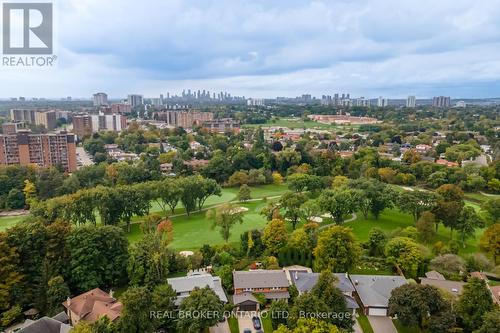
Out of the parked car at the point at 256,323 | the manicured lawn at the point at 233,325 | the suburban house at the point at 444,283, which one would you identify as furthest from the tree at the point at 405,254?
the manicured lawn at the point at 233,325

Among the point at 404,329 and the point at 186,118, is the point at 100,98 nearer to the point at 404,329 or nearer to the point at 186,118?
the point at 186,118

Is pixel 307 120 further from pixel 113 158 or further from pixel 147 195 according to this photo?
pixel 147 195

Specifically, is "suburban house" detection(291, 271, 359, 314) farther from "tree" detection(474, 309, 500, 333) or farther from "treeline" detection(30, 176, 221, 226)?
"treeline" detection(30, 176, 221, 226)

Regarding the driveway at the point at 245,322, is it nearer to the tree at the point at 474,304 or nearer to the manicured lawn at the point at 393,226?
the tree at the point at 474,304

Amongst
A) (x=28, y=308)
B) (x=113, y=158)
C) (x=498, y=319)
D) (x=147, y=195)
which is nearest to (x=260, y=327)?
(x=498, y=319)

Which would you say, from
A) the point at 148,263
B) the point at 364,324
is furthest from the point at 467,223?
the point at 148,263

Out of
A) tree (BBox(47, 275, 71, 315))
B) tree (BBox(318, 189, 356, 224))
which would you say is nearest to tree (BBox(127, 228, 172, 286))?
tree (BBox(47, 275, 71, 315))
